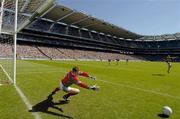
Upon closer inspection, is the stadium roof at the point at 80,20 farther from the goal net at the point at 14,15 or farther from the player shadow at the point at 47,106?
the player shadow at the point at 47,106

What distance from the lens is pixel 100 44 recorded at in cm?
12231

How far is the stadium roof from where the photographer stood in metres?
84.7

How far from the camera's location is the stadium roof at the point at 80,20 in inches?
3333

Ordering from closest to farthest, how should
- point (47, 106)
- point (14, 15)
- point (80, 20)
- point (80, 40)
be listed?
point (47, 106) → point (14, 15) → point (80, 20) → point (80, 40)

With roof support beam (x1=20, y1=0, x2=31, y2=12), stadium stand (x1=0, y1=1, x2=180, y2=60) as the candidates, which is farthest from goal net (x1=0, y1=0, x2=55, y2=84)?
stadium stand (x1=0, y1=1, x2=180, y2=60)

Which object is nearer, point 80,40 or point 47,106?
point 47,106

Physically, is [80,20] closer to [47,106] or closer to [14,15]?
[14,15]

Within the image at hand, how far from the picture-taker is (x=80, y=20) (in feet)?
321

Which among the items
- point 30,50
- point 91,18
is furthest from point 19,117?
point 91,18

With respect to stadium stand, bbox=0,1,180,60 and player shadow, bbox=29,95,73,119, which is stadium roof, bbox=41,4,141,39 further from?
player shadow, bbox=29,95,73,119

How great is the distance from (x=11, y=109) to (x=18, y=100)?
1.67m

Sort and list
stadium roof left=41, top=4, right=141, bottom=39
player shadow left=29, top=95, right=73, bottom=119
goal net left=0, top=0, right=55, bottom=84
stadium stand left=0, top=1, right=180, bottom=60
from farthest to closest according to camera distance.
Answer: stadium stand left=0, top=1, right=180, bottom=60, stadium roof left=41, top=4, right=141, bottom=39, goal net left=0, top=0, right=55, bottom=84, player shadow left=29, top=95, right=73, bottom=119

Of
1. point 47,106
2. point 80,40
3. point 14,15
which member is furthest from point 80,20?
Result: point 47,106

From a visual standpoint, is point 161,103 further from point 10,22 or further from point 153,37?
point 153,37
